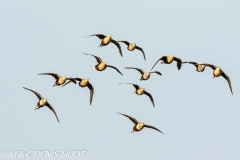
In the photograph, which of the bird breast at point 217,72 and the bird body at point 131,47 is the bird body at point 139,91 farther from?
the bird breast at point 217,72

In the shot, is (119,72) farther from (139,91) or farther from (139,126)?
(139,126)

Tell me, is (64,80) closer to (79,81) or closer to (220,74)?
(79,81)

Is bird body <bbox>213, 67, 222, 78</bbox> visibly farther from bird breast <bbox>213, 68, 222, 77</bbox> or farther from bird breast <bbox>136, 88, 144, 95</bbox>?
bird breast <bbox>136, 88, 144, 95</bbox>

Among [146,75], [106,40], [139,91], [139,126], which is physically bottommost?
[139,126]

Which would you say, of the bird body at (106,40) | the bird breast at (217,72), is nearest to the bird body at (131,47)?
the bird body at (106,40)

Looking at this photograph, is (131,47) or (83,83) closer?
(83,83)

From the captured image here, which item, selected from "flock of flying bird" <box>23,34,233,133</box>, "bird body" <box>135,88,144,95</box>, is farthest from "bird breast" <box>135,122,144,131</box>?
"bird body" <box>135,88,144,95</box>

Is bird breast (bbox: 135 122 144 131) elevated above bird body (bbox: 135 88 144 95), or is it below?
below

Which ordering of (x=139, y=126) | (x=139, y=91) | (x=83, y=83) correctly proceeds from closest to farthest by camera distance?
1. (x=139, y=126)
2. (x=83, y=83)
3. (x=139, y=91)

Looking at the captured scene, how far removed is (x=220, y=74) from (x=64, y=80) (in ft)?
42.3

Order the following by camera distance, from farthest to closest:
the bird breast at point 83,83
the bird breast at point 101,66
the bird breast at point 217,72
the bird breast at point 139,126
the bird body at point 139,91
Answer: the bird body at point 139,91 → the bird breast at point 217,72 → the bird breast at point 101,66 → the bird breast at point 83,83 → the bird breast at point 139,126

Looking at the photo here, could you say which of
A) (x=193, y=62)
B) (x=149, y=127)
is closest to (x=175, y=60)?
(x=193, y=62)

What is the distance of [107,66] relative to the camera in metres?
77.1

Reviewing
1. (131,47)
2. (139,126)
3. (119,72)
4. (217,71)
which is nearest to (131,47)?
(131,47)
